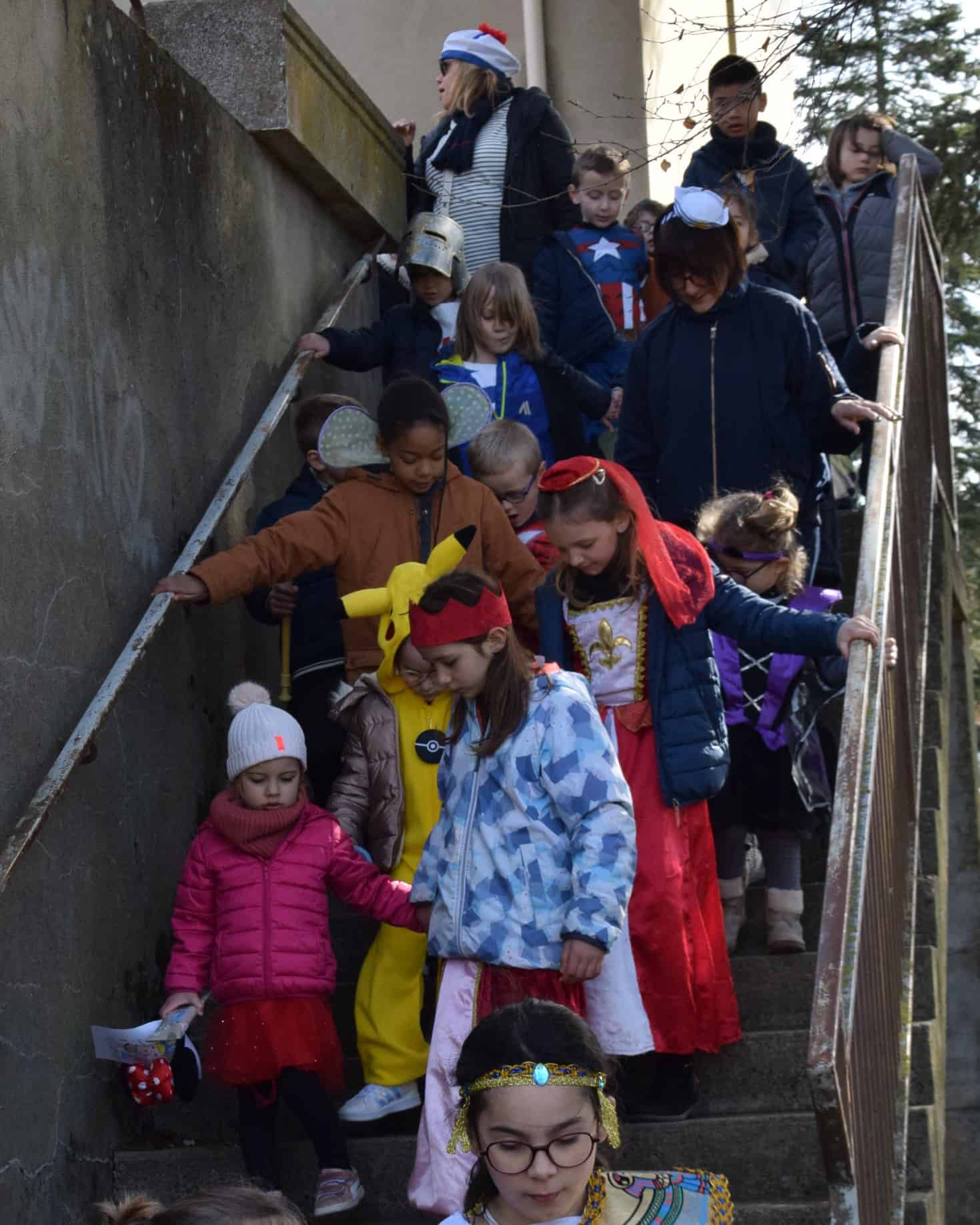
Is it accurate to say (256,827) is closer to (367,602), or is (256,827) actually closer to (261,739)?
(261,739)

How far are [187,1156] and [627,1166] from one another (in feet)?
3.32

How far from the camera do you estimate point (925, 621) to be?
583 cm

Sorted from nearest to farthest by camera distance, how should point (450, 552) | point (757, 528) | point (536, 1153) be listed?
point (536, 1153) < point (450, 552) < point (757, 528)

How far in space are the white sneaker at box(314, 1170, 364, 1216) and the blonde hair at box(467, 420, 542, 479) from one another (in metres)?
2.43

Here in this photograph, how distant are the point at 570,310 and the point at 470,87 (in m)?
1.06

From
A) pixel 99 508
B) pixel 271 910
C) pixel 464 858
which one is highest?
pixel 99 508

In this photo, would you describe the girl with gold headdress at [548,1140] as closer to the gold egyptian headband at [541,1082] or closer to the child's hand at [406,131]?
the gold egyptian headband at [541,1082]

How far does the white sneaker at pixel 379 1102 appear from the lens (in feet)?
13.6

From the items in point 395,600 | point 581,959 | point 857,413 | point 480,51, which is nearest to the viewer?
point 581,959

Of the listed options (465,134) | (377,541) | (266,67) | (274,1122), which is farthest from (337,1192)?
(465,134)

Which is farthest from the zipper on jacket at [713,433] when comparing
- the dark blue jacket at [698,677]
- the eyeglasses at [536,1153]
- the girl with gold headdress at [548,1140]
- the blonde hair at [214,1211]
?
the blonde hair at [214,1211]

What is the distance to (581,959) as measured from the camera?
359 centimetres

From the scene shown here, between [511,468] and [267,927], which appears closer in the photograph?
[267,927]

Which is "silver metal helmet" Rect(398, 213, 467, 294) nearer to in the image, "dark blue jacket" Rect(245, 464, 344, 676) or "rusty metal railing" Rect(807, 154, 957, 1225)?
"dark blue jacket" Rect(245, 464, 344, 676)
